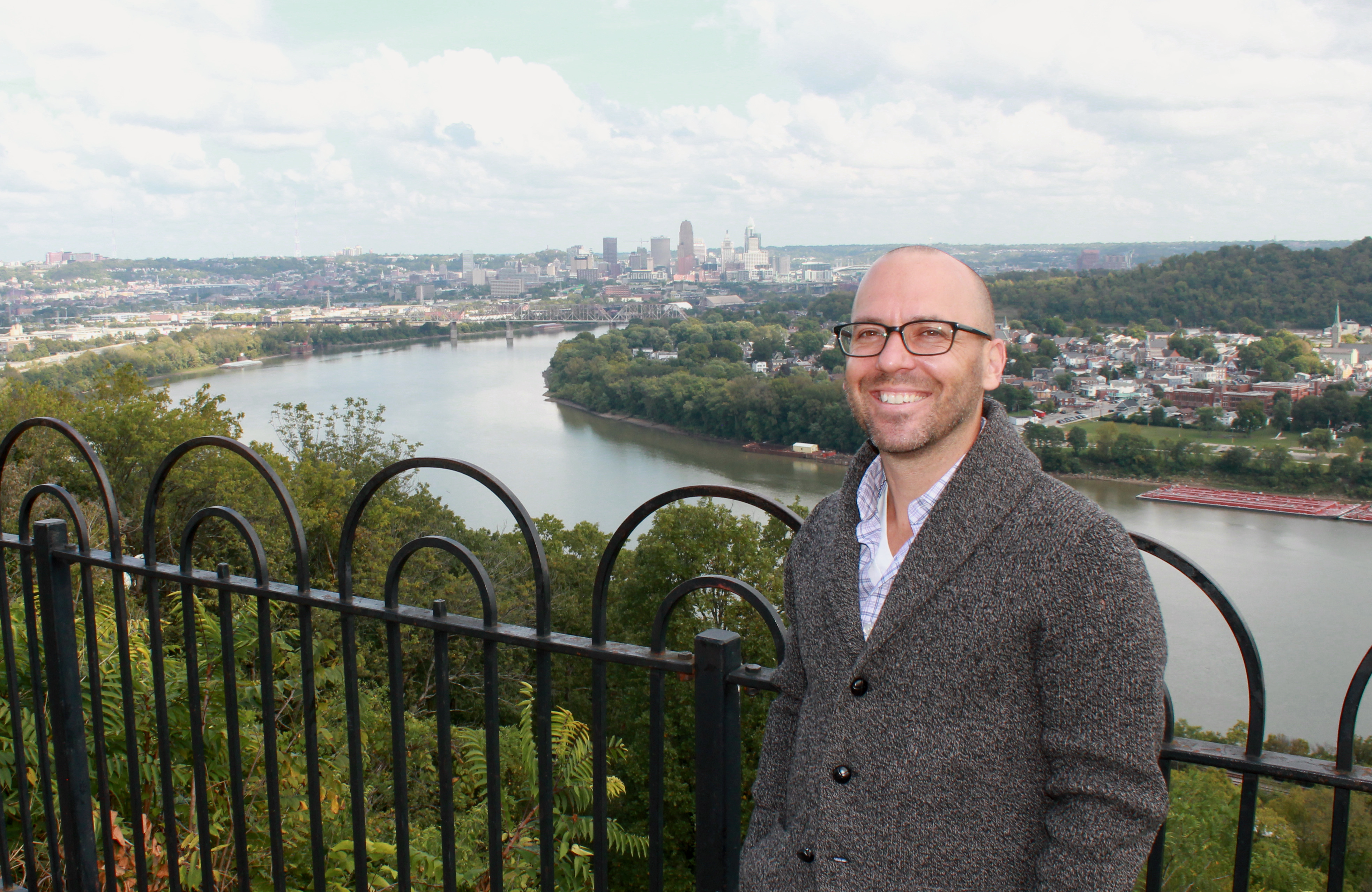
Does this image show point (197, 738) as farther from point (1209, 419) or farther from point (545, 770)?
point (1209, 419)

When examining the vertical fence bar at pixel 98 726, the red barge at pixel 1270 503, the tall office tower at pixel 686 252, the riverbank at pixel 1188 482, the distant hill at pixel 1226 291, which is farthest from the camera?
the tall office tower at pixel 686 252

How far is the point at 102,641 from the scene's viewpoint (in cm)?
247

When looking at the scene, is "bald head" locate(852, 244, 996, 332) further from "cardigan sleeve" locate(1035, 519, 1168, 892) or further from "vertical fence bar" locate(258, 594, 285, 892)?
"vertical fence bar" locate(258, 594, 285, 892)

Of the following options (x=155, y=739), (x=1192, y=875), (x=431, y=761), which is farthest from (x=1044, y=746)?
(x=1192, y=875)

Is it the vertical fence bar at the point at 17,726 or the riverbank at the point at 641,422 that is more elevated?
the vertical fence bar at the point at 17,726

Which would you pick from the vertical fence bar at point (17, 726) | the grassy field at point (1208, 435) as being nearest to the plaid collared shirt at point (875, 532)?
the vertical fence bar at point (17, 726)

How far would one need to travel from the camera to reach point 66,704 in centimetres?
164

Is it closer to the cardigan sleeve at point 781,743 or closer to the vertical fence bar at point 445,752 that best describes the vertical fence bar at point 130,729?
the vertical fence bar at point 445,752

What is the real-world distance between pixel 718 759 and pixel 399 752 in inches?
18.3

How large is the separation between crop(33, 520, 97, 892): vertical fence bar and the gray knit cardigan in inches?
50.5

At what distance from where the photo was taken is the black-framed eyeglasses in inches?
34.8

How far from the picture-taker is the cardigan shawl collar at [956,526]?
822 millimetres

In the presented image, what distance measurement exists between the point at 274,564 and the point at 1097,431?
17.9 meters

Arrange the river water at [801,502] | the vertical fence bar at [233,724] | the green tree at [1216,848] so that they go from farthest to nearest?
the river water at [801,502] < the green tree at [1216,848] < the vertical fence bar at [233,724]
